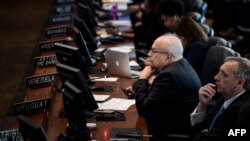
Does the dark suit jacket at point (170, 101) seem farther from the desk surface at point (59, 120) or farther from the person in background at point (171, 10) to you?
the person in background at point (171, 10)

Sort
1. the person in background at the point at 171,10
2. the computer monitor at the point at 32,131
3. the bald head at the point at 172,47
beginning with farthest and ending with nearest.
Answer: the person in background at the point at 171,10, the bald head at the point at 172,47, the computer monitor at the point at 32,131

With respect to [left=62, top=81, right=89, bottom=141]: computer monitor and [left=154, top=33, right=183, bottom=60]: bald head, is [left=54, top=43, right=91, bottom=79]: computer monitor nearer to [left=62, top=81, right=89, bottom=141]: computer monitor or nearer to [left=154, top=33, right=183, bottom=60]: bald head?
[left=154, top=33, right=183, bottom=60]: bald head

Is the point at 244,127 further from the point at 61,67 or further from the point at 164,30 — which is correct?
the point at 164,30

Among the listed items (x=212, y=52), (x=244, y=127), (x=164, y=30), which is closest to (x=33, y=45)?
(x=164, y=30)

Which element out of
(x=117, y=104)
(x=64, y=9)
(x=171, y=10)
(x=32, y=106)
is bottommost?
(x=117, y=104)

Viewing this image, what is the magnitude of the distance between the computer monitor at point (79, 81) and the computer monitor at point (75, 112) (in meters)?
0.26

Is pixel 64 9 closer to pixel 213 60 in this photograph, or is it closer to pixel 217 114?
pixel 213 60

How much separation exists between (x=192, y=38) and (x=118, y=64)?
77cm

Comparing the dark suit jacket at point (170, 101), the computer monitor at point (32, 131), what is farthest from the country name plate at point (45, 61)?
the computer monitor at point (32, 131)

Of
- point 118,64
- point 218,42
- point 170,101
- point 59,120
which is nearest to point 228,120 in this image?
point 170,101

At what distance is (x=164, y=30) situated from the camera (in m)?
6.60

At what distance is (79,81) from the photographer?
3.37m

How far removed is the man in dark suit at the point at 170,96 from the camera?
3.65 meters

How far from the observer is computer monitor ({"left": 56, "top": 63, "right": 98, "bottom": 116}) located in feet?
11.1
